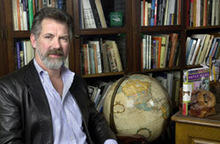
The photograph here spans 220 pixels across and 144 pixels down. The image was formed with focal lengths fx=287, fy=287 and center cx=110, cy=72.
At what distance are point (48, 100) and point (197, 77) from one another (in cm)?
97

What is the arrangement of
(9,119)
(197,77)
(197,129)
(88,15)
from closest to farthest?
(9,119) < (197,129) < (197,77) < (88,15)

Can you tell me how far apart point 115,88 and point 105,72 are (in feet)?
1.75

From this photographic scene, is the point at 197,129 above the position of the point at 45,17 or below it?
below

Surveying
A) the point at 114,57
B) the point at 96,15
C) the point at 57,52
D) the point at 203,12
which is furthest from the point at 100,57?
the point at 203,12

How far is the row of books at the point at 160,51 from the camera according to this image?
8.98 feet

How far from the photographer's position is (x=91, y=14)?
97.9 inches

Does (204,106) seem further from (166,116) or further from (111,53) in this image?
(111,53)

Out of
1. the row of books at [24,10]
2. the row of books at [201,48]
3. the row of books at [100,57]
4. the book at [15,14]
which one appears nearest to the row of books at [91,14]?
the row of books at [100,57]

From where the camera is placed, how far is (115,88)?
208 cm

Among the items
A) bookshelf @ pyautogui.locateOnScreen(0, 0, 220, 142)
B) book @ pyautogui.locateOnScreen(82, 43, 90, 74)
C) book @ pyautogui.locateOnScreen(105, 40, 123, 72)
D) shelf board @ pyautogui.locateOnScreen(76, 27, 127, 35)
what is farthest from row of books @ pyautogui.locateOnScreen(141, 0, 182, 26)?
book @ pyautogui.locateOnScreen(82, 43, 90, 74)

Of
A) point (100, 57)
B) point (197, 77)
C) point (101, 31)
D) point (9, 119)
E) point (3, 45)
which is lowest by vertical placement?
point (9, 119)

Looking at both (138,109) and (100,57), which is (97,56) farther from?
(138,109)

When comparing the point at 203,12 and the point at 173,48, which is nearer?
the point at 173,48

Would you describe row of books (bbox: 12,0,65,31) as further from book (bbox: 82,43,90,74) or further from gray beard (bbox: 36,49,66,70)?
gray beard (bbox: 36,49,66,70)
